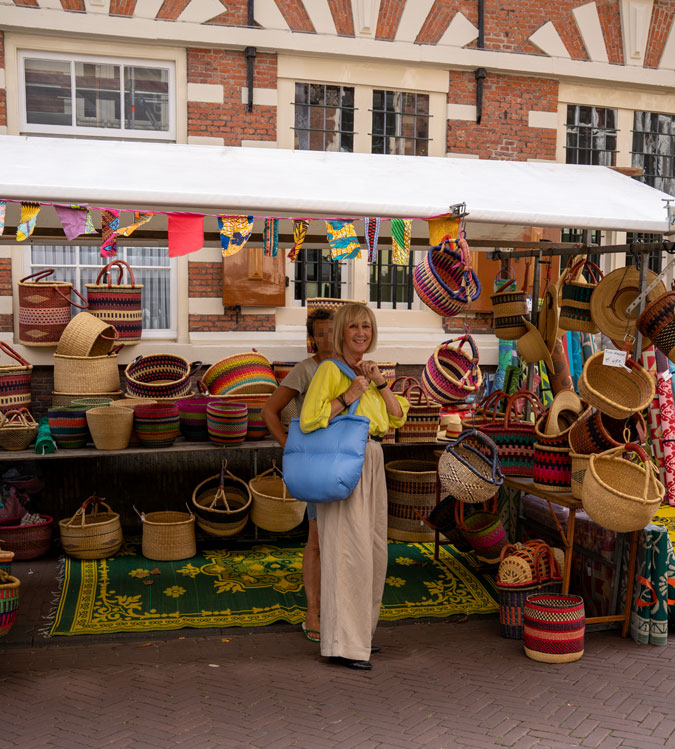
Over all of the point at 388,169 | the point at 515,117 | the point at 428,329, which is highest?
the point at 515,117

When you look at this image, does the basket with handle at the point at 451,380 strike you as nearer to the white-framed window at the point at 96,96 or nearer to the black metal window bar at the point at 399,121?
the black metal window bar at the point at 399,121

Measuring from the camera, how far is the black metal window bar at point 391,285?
349 inches

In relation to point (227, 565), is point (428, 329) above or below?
above

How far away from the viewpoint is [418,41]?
338 inches

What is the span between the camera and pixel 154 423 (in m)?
5.65

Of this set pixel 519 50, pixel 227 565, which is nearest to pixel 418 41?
pixel 519 50

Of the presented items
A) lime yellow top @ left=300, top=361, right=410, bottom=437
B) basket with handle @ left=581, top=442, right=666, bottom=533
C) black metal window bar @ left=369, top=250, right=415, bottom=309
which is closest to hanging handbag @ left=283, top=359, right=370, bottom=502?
lime yellow top @ left=300, top=361, right=410, bottom=437

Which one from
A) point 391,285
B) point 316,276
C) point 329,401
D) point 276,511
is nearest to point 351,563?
point 329,401

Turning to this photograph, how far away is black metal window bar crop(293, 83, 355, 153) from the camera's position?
8.48 m

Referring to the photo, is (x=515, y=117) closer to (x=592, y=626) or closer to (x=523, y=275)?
(x=523, y=275)

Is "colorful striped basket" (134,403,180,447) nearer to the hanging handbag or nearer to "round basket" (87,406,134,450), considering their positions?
"round basket" (87,406,134,450)

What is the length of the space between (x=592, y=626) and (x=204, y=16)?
6611mm

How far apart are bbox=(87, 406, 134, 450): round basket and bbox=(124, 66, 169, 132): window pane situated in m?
3.69

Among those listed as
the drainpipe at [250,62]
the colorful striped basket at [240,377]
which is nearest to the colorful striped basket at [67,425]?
the colorful striped basket at [240,377]
